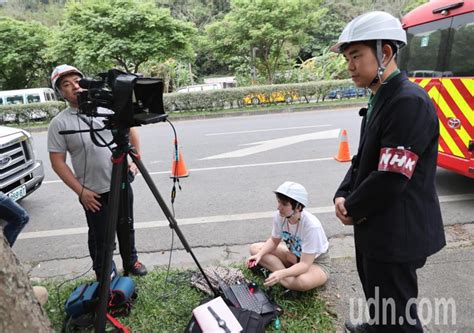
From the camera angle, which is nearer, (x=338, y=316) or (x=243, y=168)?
(x=338, y=316)

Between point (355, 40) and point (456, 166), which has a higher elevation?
point (355, 40)

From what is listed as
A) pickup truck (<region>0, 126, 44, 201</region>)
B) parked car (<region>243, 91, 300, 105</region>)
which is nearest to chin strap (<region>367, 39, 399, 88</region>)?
pickup truck (<region>0, 126, 44, 201</region>)

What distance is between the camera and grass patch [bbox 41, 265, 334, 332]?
224 cm

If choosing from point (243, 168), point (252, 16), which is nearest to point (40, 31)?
point (252, 16)

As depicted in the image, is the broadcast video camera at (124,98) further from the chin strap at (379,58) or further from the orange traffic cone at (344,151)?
the orange traffic cone at (344,151)

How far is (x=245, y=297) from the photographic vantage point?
92.4 inches

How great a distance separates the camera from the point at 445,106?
401 cm

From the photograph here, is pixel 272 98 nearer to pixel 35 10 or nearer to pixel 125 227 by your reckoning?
pixel 125 227

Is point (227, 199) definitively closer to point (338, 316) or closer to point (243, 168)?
point (243, 168)

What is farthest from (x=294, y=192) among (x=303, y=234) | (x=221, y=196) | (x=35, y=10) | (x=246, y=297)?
(x=35, y=10)

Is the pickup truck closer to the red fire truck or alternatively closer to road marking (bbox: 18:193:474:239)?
road marking (bbox: 18:193:474:239)

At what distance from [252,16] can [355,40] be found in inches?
623

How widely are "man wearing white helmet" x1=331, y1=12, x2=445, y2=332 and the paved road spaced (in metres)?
1.86

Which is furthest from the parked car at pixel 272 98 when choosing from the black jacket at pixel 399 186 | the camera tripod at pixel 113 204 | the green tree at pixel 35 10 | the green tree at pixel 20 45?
the green tree at pixel 35 10
